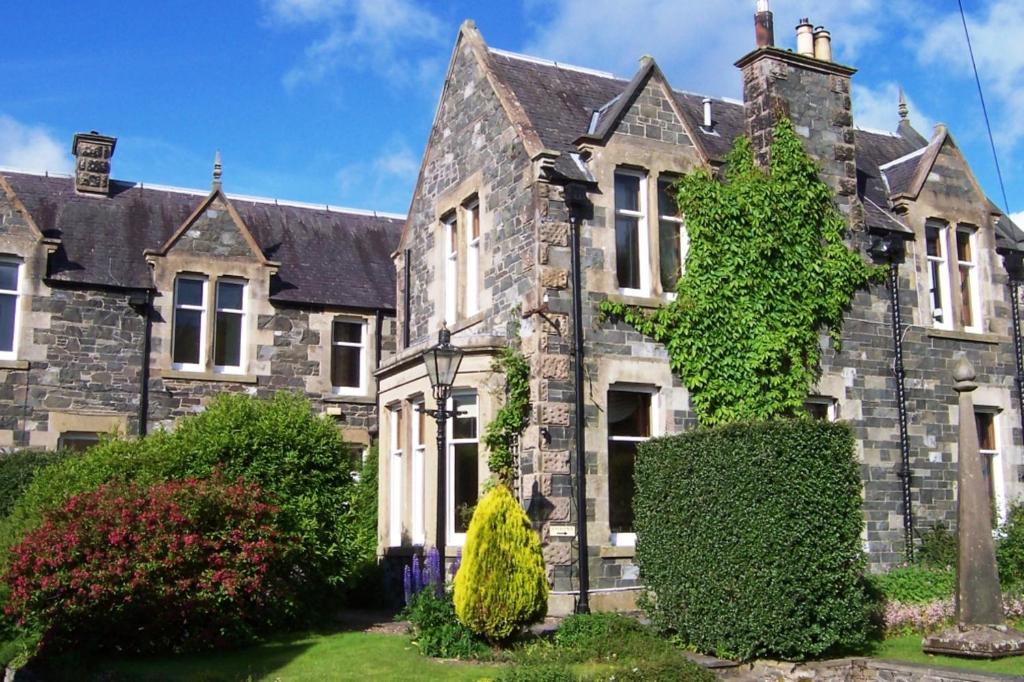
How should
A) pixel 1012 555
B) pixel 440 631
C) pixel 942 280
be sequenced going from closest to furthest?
pixel 440 631, pixel 1012 555, pixel 942 280

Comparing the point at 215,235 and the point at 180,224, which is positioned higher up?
the point at 180,224

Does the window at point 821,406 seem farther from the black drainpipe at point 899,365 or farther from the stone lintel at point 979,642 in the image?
the stone lintel at point 979,642

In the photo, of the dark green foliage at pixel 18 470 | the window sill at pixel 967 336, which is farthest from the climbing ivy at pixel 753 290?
the dark green foliage at pixel 18 470

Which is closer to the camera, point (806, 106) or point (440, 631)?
point (440, 631)

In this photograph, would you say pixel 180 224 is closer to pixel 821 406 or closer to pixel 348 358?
pixel 348 358

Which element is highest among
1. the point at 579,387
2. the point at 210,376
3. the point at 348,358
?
the point at 348,358

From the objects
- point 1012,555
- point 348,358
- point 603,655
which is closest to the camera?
point 603,655

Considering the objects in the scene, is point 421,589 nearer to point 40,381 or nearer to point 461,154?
point 461,154

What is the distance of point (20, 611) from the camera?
13180 mm

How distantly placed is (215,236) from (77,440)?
17.8 ft

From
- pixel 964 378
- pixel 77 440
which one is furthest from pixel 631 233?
pixel 77 440

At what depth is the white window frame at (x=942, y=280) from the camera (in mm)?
20172

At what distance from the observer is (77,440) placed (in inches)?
886

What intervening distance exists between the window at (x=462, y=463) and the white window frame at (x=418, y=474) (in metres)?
0.87
